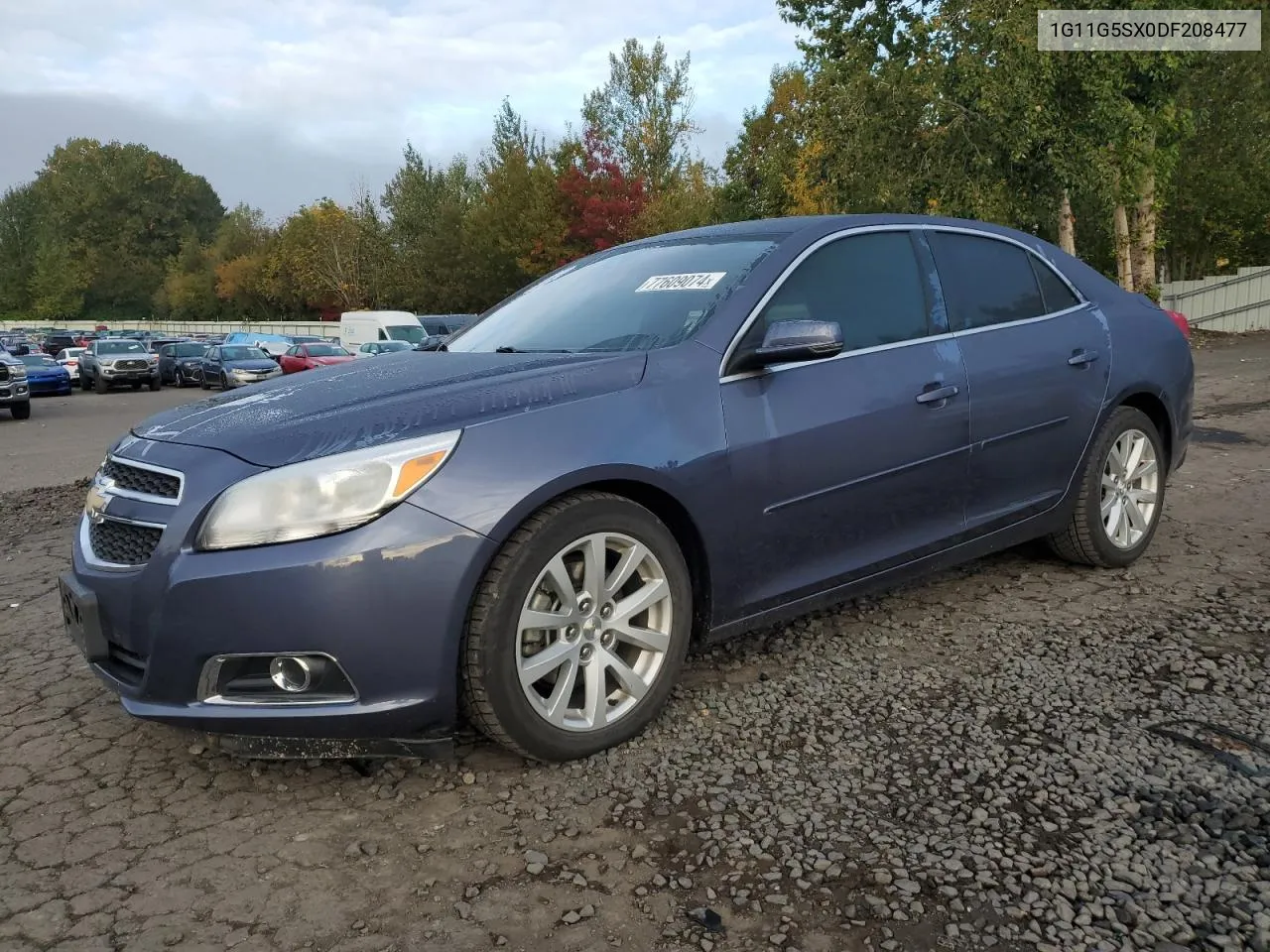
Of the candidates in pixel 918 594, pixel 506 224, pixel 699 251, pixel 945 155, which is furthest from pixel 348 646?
pixel 506 224

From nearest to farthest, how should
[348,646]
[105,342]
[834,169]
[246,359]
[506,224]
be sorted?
[348,646], [834,169], [246,359], [105,342], [506,224]

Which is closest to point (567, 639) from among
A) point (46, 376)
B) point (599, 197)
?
point (46, 376)

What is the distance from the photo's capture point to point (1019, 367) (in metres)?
3.92

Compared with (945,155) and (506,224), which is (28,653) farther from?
(506,224)

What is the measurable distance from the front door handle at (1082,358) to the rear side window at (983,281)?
23 cm

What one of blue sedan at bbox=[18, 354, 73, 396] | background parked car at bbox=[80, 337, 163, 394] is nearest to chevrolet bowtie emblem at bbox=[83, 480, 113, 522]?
blue sedan at bbox=[18, 354, 73, 396]

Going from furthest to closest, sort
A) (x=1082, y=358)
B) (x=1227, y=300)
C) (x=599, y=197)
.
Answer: (x=599, y=197), (x=1227, y=300), (x=1082, y=358)

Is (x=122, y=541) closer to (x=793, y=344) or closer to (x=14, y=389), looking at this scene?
(x=793, y=344)

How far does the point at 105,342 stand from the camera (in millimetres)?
29938

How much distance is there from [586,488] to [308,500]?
0.75 metres

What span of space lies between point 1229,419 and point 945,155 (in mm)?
10166

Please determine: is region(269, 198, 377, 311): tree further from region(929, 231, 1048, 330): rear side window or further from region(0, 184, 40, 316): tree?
region(929, 231, 1048, 330): rear side window

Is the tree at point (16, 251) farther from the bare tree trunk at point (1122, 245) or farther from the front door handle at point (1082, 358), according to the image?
the front door handle at point (1082, 358)

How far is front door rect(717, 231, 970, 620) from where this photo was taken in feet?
10.2
